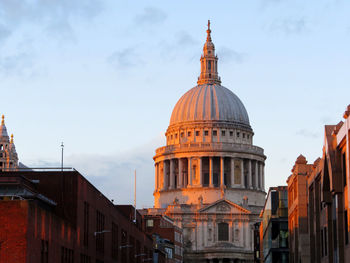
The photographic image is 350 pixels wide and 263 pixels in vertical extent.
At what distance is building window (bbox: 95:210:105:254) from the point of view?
81188 millimetres

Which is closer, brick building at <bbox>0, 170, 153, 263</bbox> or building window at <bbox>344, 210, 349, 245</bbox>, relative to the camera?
brick building at <bbox>0, 170, 153, 263</bbox>

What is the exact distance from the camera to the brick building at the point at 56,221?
51031 mm

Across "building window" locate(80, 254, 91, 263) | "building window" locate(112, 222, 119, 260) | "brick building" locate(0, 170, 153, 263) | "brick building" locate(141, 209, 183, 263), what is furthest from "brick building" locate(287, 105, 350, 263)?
"brick building" locate(141, 209, 183, 263)

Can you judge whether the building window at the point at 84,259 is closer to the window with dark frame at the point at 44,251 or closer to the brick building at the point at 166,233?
the window with dark frame at the point at 44,251

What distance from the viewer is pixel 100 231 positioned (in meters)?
83.6

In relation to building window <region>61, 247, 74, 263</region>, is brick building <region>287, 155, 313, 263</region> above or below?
above

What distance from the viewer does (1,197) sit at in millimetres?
61938

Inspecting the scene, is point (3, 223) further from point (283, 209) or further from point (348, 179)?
point (283, 209)

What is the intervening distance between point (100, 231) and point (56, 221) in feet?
79.5

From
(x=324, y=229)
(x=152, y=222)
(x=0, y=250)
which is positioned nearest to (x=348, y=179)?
(x=324, y=229)

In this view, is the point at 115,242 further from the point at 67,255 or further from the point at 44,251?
the point at 44,251

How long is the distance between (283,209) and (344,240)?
43.0 meters

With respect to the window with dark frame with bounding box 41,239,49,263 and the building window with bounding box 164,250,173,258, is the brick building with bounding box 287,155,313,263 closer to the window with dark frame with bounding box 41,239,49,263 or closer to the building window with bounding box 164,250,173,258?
the window with dark frame with bounding box 41,239,49,263

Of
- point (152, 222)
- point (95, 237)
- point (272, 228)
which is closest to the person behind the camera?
point (95, 237)
